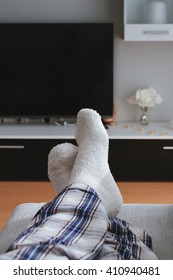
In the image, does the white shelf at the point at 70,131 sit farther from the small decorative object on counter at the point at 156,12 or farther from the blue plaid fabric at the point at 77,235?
the blue plaid fabric at the point at 77,235

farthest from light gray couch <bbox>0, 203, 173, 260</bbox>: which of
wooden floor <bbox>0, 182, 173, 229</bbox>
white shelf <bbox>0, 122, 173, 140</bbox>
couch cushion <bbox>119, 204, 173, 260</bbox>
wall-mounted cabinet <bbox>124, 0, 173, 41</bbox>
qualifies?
wall-mounted cabinet <bbox>124, 0, 173, 41</bbox>

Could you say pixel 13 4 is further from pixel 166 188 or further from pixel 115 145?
pixel 166 188

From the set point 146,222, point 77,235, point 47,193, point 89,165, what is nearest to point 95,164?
point 89,165

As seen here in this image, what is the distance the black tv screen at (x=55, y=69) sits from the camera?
401 centimetres

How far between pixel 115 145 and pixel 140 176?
0.31 m

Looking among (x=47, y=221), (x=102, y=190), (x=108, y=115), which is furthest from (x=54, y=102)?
(x=47, y=221)

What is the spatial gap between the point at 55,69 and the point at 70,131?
0.49 meters

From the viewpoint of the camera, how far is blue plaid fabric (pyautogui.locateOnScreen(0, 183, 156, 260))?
1278 mm

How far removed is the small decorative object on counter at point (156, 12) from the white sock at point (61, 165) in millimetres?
2143

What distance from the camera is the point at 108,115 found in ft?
13.5

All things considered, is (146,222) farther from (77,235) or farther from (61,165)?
(77,235)

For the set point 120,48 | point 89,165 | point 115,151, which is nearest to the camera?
point 89,165

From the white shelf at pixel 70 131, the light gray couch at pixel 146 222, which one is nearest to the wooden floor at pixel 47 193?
the white shelf at pixel 70 131

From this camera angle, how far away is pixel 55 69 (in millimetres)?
4059
